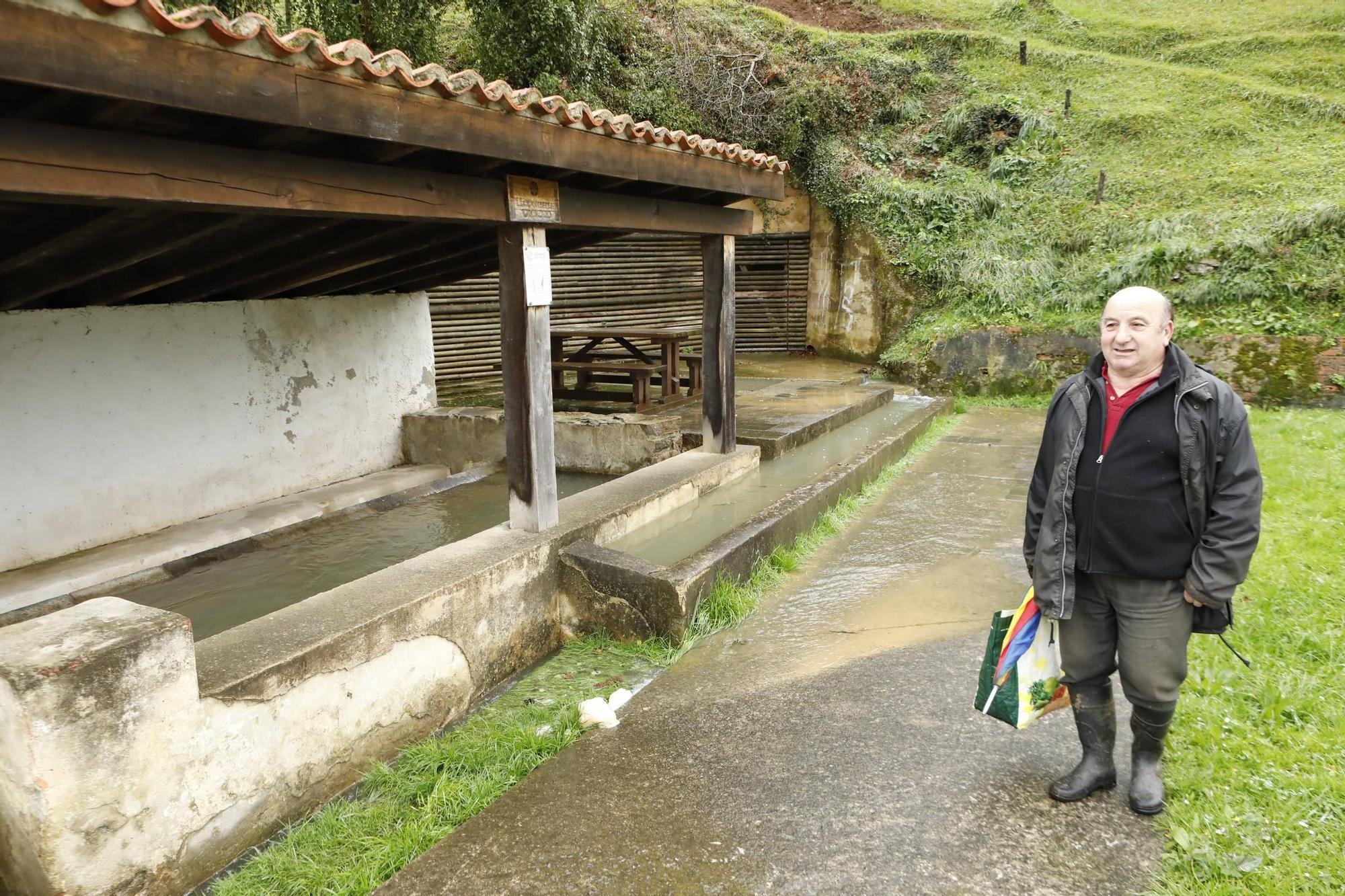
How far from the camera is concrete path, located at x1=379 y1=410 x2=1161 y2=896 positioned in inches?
104

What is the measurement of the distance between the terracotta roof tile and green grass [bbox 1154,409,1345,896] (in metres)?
3.80

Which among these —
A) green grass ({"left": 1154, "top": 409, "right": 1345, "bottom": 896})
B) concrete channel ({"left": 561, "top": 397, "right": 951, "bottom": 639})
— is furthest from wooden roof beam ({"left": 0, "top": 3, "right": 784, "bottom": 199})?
green grass ({"left": 1154, "top": 409, "right": 1345, "bottom": 896})

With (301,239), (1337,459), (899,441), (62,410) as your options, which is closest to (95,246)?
(301,239)

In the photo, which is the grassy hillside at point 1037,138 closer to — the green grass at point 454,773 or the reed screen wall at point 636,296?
the reed screen wall at point 636,296

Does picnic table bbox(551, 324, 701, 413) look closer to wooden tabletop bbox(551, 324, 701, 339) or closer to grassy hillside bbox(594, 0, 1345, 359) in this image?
wooden tabletop bbox(551, 324, 701, 339)

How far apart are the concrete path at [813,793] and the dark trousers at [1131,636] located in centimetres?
47

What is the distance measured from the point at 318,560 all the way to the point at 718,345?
3.50 m

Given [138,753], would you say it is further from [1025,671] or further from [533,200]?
[533,200]

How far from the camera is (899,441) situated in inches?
332

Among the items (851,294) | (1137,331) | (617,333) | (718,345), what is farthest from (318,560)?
(851,294)

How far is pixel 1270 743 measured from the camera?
3.11 metres

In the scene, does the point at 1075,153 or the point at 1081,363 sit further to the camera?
the point at 1075,153

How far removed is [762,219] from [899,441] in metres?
7.70

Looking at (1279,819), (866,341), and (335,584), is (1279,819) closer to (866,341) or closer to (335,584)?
(335,584)
